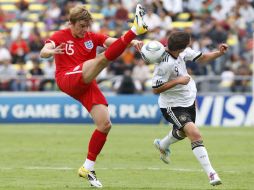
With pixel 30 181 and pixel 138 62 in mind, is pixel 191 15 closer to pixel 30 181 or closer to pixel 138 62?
pixel 138 62

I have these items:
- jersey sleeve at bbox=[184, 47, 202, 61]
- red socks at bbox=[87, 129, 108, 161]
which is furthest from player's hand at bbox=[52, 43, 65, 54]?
jersey sleeve at bbox=[184, 47, 202, 61]

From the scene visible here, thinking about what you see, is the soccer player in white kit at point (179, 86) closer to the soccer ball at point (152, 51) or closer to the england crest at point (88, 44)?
the soccer ball at point (152, 51)

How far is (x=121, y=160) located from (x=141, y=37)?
49.6ft

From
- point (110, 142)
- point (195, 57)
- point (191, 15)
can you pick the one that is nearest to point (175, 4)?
point (191, 15)

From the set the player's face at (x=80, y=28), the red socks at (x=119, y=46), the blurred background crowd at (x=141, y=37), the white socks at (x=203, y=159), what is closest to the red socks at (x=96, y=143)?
the red socks at (x=119, y=46)

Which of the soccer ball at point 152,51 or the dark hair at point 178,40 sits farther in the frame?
the dark hair at point 178,40

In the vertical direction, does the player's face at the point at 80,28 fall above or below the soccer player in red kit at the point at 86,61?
above

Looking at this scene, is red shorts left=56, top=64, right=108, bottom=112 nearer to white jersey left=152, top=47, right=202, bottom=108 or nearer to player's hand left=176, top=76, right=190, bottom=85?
white jersey left=152, top=47, right=202, bottom=108

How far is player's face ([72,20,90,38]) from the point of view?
11.8m

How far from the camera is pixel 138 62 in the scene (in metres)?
28.7

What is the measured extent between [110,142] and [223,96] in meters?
7.59

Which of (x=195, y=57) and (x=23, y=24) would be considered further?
(x=23, y=24)

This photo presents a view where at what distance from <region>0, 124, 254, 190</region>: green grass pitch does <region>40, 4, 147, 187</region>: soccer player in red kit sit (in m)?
0.75

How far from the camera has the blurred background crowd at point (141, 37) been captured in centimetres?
2778
